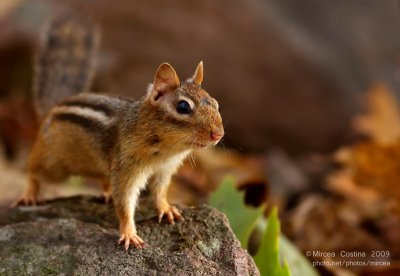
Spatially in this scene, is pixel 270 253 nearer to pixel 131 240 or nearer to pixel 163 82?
pixel 131 240

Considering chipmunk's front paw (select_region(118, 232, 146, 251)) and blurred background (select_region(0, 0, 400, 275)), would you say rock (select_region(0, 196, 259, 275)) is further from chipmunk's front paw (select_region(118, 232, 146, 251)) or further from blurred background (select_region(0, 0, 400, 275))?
blurred background (select_region(0, 0, 400, 275))

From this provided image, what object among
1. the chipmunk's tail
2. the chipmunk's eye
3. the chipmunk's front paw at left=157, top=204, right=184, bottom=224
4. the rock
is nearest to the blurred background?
the chipmunk's tail

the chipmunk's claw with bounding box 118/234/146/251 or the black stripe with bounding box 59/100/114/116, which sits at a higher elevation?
the black stripe with bounding box 59/100/114/116

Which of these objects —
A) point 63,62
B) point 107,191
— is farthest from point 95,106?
point 63,62

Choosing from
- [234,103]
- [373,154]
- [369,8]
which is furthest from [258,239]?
[369,8]

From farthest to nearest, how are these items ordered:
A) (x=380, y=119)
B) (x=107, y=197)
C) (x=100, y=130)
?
(x=380, y=119)
(x=107, y=197)
(x=100, y=130)

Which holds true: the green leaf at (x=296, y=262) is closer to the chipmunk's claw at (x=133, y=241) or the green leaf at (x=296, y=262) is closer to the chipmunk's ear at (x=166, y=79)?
the chipmunk's claw at (x=133, y=241)
